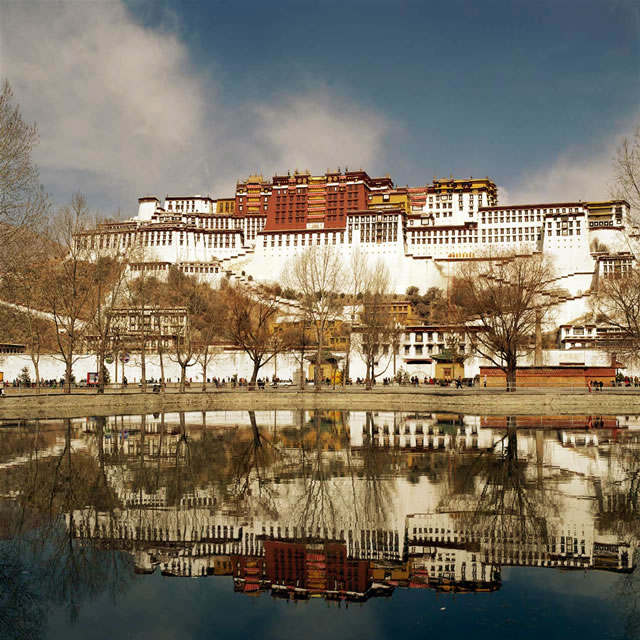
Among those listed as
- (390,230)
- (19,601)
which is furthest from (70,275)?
(390,230)

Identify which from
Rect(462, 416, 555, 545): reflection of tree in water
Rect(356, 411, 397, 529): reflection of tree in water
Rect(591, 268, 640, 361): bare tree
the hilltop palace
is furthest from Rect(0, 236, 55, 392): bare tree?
the hilltop palace

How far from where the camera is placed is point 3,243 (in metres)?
24.3

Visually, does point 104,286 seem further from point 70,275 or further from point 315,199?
point 315,199

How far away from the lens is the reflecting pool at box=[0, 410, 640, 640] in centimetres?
715

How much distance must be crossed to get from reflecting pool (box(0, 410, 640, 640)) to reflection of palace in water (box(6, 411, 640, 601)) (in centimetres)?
4

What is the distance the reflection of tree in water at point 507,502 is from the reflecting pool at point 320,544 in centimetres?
5

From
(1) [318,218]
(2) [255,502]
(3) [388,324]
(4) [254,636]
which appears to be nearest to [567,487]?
(2) [255,502]

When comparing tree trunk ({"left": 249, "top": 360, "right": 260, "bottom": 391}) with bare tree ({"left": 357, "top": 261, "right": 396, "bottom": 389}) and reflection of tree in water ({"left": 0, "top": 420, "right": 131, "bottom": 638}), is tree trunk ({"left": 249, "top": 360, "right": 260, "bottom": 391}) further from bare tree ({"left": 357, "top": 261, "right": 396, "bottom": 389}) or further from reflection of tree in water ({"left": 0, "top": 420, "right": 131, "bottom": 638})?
reflection of tree in water ({"left": 0, "top": 420, "right": 131, "bottom": 638})

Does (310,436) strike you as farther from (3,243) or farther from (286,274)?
(286,274)

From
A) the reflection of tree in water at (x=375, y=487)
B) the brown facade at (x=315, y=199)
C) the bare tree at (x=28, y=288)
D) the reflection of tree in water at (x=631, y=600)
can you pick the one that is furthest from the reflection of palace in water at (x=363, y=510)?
the brown facade at (x=315, y=199)

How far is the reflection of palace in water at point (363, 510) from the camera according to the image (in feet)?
28.3

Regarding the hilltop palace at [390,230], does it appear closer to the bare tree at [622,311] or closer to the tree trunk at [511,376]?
the bare tree at [622,311]

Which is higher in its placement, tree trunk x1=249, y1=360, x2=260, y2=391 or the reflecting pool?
tree trunk x1=249, y1=360, x2=260, y2=391

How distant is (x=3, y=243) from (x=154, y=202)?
4404 inches
